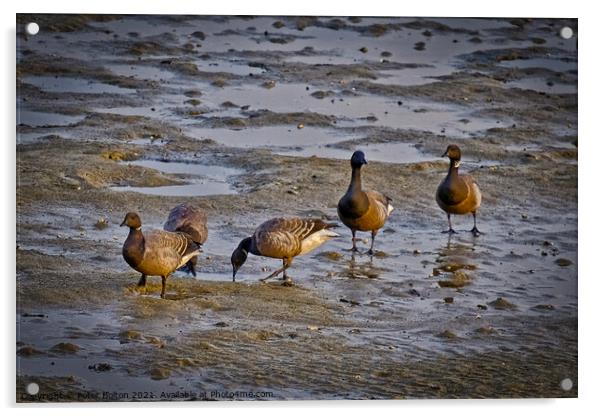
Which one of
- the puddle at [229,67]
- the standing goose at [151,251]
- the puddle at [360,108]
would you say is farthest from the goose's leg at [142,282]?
the puddle at [229,67]

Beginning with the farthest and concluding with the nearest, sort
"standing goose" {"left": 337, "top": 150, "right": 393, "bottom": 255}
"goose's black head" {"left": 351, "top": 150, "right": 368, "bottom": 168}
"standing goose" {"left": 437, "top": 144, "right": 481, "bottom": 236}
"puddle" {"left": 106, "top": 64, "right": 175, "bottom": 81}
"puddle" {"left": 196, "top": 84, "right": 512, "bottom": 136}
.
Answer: "standing goose" {"left": 437, "top": 144, "right": 481, "bottom": 236}
"standing goose" {"left": 337, "top": 150, "right": 393, "bottom": 255}
"goose's black head" {"left": 351, "top": 150, "right": 368, "bottom": 168}
"puddle" {"left": 196, "top": 84, "right": 512, "bottom": 136}
"puddle" {"left": 106, "top": 64, "right": 175, "bottom": 81}

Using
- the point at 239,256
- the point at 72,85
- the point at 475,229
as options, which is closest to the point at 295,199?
the point at 239,256

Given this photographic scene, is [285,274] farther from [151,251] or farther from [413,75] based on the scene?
[413,75]

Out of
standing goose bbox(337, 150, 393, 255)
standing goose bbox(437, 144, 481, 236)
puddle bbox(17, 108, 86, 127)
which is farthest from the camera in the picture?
standing goose bbox(437, 144, 481, 236)

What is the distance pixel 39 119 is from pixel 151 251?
2.89 feet

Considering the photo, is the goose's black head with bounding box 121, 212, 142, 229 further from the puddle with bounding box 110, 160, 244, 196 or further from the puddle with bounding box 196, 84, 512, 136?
the puddle with bounding box 196, 84, 512, 136

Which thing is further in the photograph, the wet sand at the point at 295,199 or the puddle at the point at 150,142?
the puddle at the point at 150,142

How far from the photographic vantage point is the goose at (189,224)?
7621 millimetres

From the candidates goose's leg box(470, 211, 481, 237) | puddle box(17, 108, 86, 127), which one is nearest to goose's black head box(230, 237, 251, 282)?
puddle box(17, 108, 86, 127)

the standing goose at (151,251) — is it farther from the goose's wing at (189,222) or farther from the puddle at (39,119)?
the puddle at (39,119)

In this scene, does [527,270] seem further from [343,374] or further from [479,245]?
[343,374]

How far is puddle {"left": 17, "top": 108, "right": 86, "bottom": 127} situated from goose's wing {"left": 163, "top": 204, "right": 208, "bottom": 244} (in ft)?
2.54

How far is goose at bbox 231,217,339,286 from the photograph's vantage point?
7.64 meters

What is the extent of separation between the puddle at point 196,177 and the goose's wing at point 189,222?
16 cm
